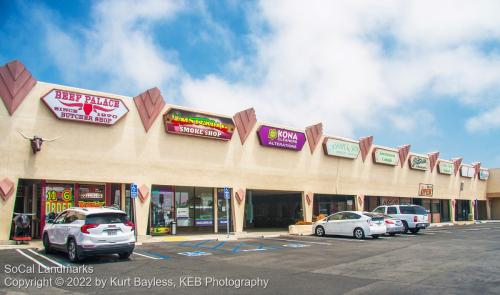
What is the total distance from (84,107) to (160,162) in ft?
17.2

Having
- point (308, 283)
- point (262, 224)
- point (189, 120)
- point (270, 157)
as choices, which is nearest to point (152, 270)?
point (308, 283)

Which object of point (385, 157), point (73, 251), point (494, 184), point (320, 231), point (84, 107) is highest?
point (84, 107)

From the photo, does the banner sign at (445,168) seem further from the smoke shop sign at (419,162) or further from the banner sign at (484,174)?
the banner sign at (484,174)

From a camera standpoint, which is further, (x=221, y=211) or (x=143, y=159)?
(x=221, y=211)

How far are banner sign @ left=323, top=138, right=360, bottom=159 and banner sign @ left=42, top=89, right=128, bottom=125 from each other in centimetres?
1757

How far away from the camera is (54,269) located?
13.0 meters

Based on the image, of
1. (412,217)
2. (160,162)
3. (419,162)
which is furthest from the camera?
(419,162)

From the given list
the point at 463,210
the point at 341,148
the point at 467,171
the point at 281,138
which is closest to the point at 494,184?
A: the point at 463,210

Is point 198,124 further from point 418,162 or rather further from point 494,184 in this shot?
point 494,184

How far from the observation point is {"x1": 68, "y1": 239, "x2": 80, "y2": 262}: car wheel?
14176mm

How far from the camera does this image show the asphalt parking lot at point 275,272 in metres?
10.2

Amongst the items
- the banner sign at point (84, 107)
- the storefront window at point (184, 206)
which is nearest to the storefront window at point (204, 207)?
the storefront window at point (184, 206)

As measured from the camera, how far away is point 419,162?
1847 inches

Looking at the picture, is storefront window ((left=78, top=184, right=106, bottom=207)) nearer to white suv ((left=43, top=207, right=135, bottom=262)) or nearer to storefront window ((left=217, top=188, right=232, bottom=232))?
white suv ((left=43, top=207, right=135, bottom=262))
